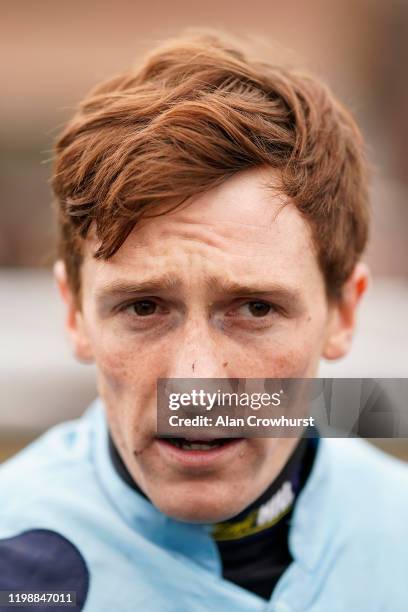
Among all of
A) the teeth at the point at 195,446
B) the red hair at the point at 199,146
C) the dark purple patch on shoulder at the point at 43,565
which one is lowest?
the dark purple patch on shoulder at the point at 43,565

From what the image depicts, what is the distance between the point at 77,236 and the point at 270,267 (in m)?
0.30

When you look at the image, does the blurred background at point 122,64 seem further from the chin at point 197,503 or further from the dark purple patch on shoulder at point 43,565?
the chin at point 197,503

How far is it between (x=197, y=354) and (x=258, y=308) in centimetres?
12

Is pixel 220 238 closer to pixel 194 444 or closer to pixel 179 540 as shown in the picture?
pixel 194 444

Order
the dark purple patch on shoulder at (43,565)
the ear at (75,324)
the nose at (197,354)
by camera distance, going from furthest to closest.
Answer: the ear at (75,324), the dark purple patch on shoulder at (43,565), the nose at (197,354)

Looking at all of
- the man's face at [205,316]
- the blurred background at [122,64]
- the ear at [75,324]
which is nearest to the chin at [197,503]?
the man's face at [205,316]

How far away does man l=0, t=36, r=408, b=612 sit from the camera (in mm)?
956

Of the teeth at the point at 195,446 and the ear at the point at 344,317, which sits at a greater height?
the ear at the point at 344,317

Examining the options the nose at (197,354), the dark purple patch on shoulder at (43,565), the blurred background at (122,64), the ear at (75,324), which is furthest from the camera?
the blurred background at (122,64)

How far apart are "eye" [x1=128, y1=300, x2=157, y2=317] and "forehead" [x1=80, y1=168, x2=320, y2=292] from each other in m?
0.04

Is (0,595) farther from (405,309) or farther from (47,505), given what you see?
(405,309)

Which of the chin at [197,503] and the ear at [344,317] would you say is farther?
the ear at [344,317]

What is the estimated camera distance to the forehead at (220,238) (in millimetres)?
943

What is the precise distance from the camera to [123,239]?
38.0 inches
